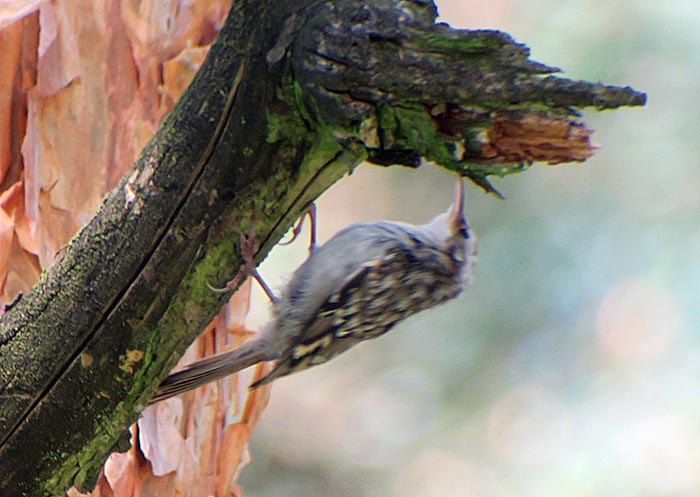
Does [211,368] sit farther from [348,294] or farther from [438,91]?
[438,91]

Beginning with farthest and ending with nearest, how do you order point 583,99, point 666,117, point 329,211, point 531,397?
point 329,211, point 531,397, point 666,117, point 583,99

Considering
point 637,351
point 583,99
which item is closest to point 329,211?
point 637,351

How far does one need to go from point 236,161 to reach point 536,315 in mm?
3067

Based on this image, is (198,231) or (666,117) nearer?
(198,231)

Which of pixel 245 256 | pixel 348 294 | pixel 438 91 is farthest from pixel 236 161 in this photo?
pixel 348 294

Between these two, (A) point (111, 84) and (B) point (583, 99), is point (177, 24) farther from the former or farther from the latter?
(B) point (583, 99)

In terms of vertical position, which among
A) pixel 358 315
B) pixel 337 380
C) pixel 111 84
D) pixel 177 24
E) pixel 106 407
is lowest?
pixel 106 407

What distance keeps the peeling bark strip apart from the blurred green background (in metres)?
2.31

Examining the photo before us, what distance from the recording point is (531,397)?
435 centimetres

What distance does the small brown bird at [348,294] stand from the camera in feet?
8.00

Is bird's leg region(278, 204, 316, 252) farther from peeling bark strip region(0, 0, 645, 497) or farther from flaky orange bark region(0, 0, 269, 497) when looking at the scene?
peeling bark strip region(0, 0, 645, 497)

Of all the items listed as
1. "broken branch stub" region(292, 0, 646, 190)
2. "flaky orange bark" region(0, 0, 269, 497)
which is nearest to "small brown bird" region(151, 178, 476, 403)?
"flaky orange bark" region(0, 0, 269, 497)

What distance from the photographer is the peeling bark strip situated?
119 cm

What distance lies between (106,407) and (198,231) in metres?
0.34
